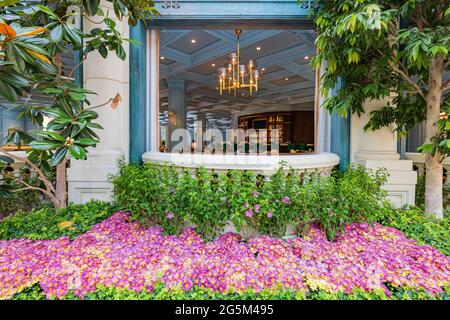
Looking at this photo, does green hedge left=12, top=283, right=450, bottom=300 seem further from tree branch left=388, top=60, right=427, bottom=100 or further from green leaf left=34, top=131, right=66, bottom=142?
tree branch left=388, top=60, right=427, bottom=100

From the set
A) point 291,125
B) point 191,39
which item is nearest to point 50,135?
point 191,39

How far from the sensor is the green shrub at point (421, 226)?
6.23ft

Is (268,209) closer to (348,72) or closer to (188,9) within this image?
(348,72)

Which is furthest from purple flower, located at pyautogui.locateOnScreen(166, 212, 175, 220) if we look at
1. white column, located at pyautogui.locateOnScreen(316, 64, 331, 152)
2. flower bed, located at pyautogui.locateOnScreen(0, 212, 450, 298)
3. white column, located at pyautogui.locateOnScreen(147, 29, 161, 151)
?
white column, located at pyautogui.locateOnScreen(316, 64, 331, 152)

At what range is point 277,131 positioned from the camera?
43.0 ft

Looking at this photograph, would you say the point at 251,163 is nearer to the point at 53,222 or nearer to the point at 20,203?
the point at 53,222

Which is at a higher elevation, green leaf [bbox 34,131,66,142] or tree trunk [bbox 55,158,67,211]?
green leaf [bbox 34,131,66,142]

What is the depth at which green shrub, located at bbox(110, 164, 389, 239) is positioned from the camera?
1.84m

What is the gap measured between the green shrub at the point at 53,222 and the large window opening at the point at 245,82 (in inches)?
50.1

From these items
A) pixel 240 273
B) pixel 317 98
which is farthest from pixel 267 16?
pixel 240 273

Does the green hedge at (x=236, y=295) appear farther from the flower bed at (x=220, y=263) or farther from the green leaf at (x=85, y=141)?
the green leaf at (x=85, y=141)

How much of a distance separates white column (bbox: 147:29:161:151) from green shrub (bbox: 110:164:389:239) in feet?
3.78

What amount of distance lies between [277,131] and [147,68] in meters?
10.9
